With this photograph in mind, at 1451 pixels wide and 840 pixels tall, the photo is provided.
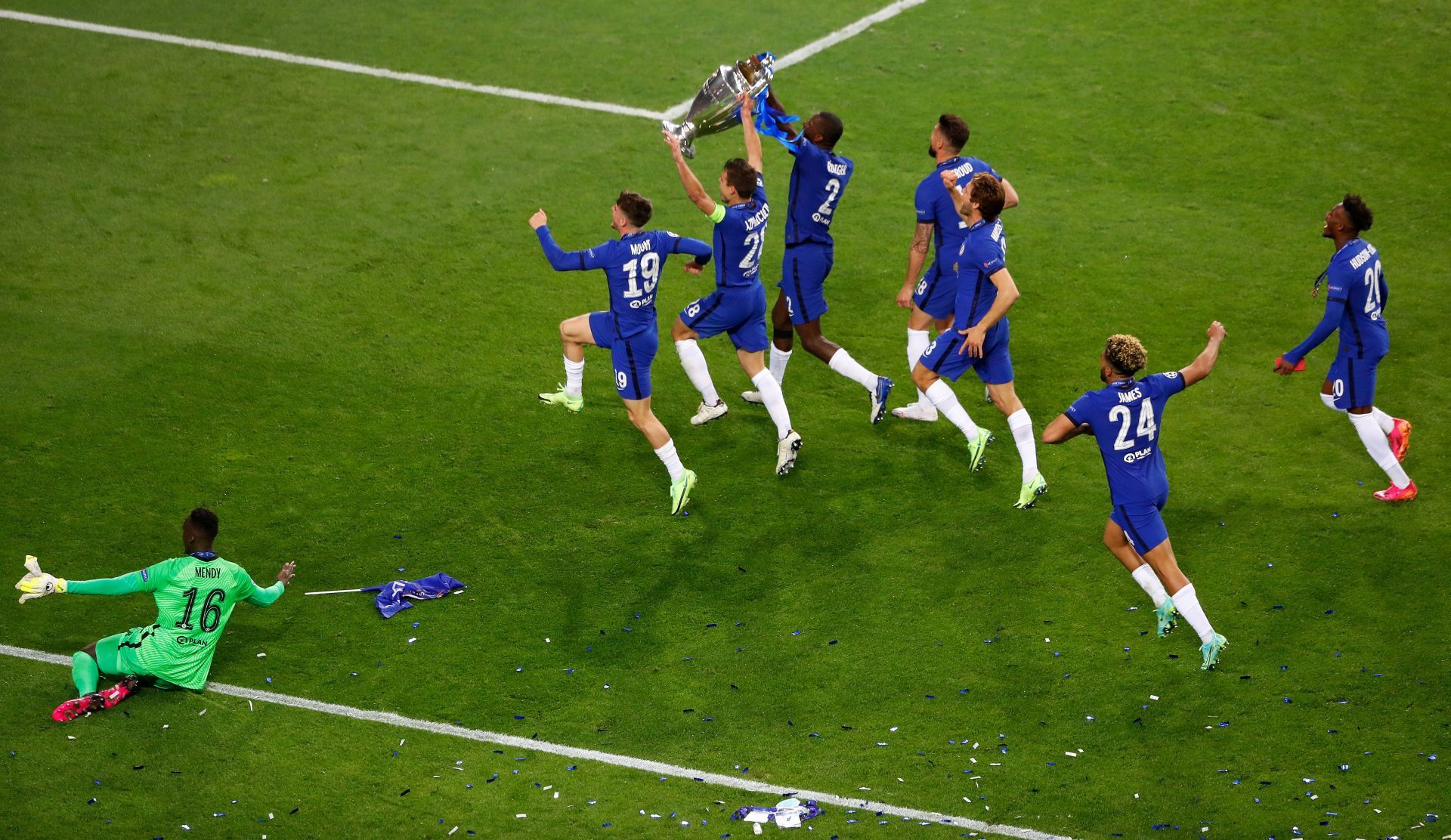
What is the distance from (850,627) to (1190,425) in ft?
13.6

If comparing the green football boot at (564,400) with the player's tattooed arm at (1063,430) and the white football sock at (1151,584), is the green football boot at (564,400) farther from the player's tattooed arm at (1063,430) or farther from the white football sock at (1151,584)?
the white football sock at (1151,584)

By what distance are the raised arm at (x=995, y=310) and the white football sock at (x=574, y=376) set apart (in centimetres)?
319

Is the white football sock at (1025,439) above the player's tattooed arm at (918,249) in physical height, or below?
below

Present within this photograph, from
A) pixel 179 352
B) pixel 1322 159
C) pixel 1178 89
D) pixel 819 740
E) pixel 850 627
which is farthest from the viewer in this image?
pixel 1178 89

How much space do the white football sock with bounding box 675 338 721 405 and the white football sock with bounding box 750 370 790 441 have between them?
0.57m

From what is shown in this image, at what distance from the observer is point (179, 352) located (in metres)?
12.3

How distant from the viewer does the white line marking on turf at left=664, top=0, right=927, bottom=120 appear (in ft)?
56.4

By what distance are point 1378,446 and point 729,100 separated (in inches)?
230

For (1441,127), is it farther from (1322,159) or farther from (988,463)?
(988,463)

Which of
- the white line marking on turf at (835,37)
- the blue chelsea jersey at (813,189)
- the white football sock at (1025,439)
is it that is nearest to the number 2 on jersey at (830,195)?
the blue chelsea jersey at (813,189)

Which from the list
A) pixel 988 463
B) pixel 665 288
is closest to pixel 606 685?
pixel 988 463

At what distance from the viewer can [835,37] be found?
729 inches

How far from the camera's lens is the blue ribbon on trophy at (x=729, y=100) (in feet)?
Answer: 35.6

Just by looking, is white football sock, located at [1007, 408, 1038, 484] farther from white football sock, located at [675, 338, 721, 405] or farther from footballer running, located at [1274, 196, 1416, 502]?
white football sock, located at [675, 338, 721, 405]
